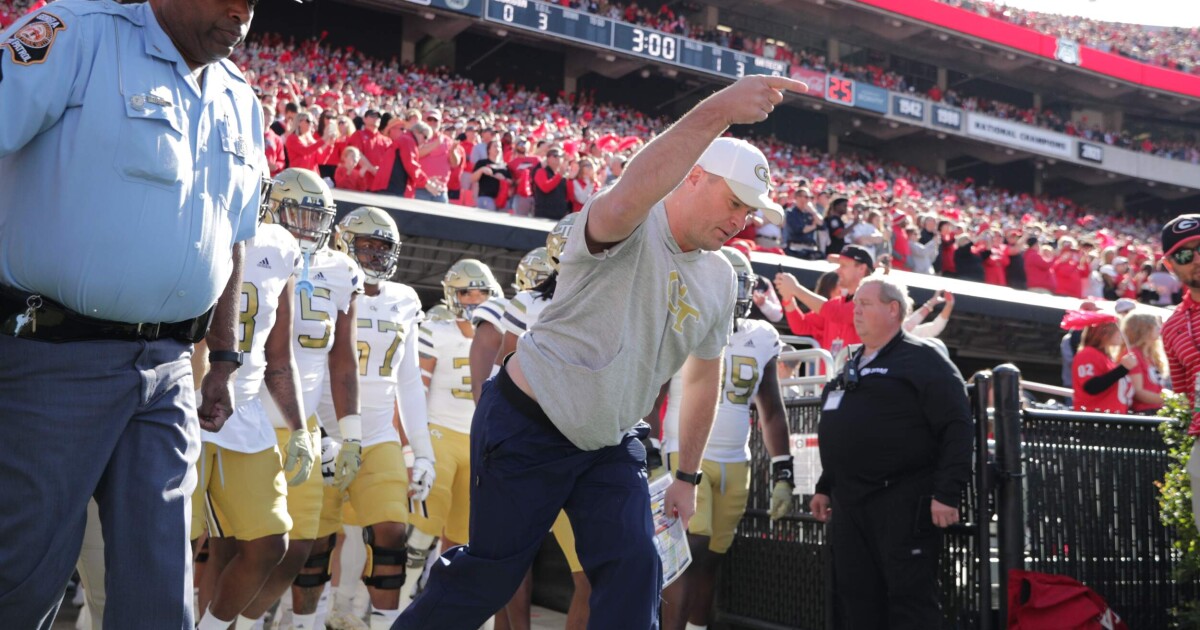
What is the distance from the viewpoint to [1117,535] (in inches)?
233

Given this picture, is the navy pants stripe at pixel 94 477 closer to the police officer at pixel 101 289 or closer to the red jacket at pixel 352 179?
the police officer at pixel 101 289

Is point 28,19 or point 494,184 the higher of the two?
point 494,184

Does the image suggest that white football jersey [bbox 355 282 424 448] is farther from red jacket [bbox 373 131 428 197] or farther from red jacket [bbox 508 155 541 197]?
red jacket [bbox 508 155 541 197]

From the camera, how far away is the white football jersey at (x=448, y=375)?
6816 millimetres

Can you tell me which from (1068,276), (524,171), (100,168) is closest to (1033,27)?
(1068,276)

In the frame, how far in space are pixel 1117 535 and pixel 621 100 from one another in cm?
3262

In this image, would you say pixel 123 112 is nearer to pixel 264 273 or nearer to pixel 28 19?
pixel 28 19

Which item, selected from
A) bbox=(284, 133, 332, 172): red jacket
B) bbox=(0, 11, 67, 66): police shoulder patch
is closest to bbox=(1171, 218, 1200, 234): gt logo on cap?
bbox=(0, 11, 67, 66): police shoulder patch

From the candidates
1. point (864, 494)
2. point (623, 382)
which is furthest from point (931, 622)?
point (623, 382)

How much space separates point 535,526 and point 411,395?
2945 mm

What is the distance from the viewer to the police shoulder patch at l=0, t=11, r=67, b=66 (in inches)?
99.2

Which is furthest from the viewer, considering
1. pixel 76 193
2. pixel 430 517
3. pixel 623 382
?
pixel 430 517

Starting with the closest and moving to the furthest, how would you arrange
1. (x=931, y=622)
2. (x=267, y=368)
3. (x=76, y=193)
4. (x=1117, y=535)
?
(x=76, y=193)
(x=267, y=368)
(x=931, y=622)
(x=1117, y=535)

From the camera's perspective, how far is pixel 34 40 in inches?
101
